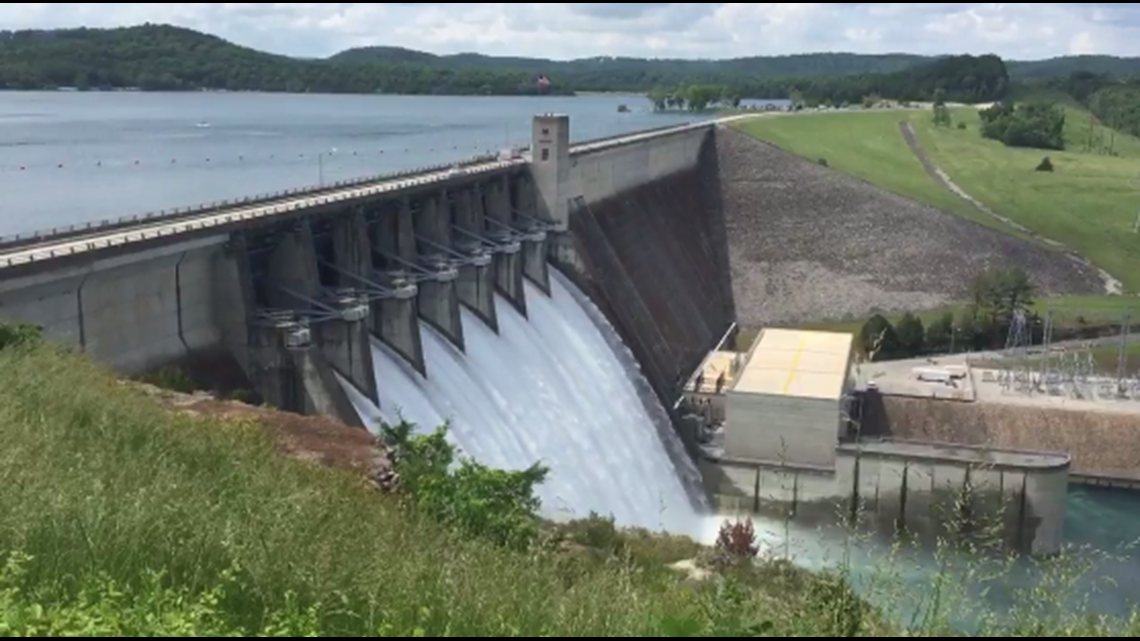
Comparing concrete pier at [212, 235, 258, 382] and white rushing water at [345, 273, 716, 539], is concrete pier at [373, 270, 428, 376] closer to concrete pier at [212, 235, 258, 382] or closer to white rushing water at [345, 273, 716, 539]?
white rushing water at [345, 273, 716, 539]

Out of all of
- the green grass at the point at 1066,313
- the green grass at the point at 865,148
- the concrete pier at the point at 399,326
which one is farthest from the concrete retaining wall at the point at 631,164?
the concrete pier at the point at 399,326

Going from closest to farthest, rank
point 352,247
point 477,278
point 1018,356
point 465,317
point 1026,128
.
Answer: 1. point 352,247
2. point 465,317
3. point 477,278
4. point 1018,356
5. point 1026,128

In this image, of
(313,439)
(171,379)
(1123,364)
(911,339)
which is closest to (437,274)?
(171,379)

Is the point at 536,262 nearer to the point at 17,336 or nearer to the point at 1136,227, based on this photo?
the point at 17,336

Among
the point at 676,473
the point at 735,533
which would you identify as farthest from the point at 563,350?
the point at 735,533

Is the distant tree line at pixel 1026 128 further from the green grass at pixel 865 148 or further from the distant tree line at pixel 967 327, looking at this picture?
the distant tree line at pixel 967 327
